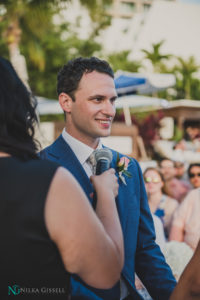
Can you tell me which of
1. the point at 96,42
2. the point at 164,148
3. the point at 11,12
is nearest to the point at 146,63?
the point at 96,42

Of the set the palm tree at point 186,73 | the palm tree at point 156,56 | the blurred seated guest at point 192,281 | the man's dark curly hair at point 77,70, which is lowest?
the blurred seated guest at point 192,281

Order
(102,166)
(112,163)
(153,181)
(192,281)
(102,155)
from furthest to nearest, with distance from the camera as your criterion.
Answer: (153,181) → (112,163) → (102,155) → (102,166) → (192,281)

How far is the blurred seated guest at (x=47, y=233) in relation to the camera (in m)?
1.23

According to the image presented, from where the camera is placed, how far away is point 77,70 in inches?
93.6

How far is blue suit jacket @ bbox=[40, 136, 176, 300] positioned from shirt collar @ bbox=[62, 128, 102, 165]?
0.15 ft

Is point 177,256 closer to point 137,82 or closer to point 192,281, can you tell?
point 192,281

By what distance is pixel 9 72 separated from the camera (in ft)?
4.76

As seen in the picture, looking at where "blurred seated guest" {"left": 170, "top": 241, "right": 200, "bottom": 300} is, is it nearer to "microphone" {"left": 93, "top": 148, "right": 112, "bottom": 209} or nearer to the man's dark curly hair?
"microphone" {"left": 93, "top": 148, "right": 112, "bottom": 209}

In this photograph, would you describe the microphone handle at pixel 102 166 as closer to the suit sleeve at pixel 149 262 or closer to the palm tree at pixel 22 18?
the suit sleeve at pixel 149 262

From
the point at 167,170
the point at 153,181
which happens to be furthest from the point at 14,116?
the point at 167,170

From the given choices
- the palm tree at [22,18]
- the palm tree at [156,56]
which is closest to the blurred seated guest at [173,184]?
the palm tree at [22,18]

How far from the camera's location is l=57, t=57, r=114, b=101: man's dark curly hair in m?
2.36

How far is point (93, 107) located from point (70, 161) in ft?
1.29

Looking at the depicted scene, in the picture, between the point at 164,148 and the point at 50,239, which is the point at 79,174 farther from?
the point at 164,148
